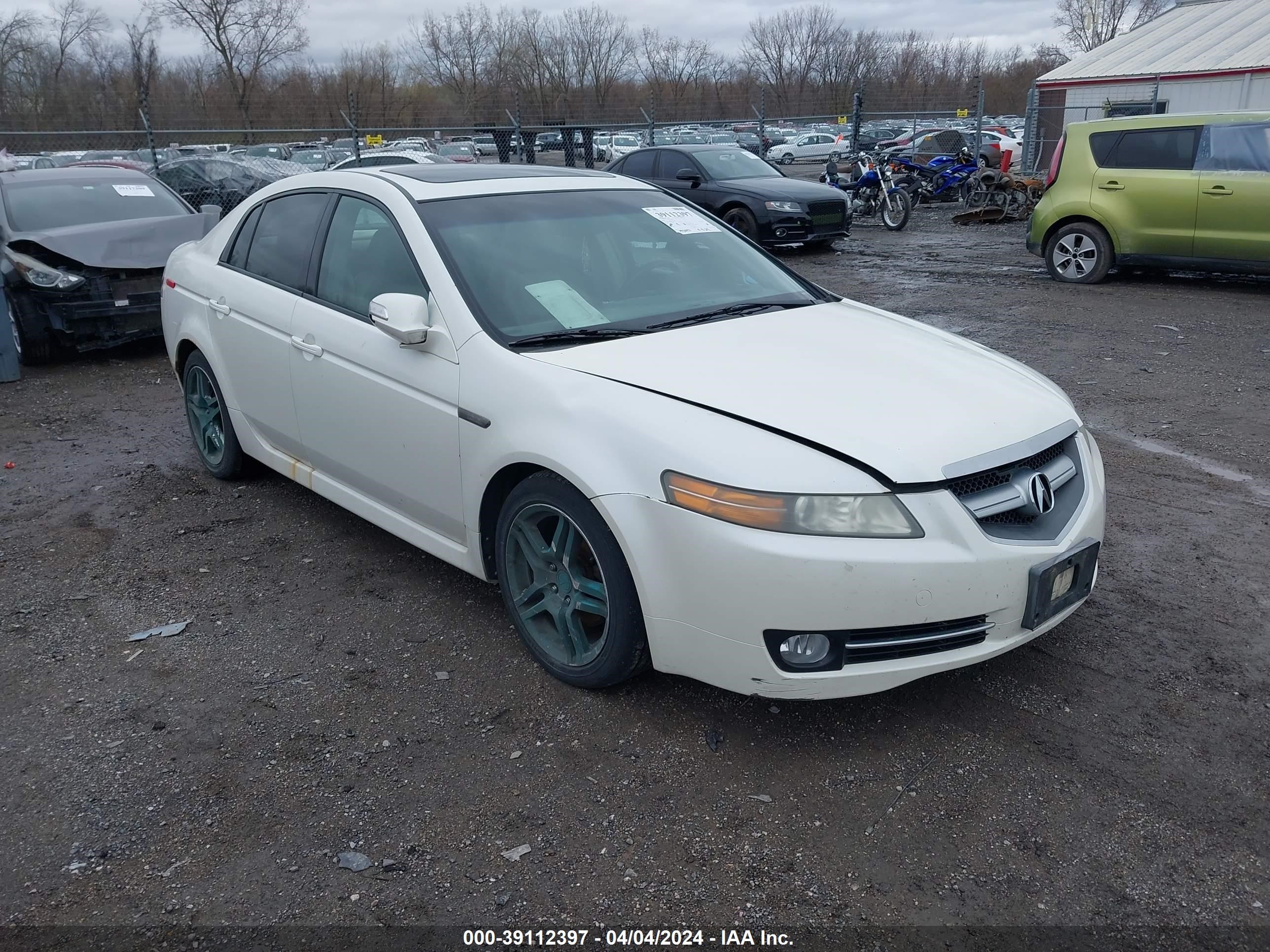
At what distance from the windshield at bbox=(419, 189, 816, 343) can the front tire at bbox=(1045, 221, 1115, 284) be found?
780 centimetres

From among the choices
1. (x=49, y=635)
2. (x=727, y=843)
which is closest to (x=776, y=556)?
(x=727, y=843)

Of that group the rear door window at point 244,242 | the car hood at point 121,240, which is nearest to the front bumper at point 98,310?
the car hood at point 121,240

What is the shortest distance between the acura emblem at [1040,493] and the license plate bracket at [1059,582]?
0.48 ft

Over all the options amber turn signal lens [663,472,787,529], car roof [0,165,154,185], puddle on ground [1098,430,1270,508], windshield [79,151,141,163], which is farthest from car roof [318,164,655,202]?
windshield [79,151,141,163]

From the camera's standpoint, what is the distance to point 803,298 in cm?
415

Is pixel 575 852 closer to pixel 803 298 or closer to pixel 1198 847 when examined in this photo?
pixel 1198 847

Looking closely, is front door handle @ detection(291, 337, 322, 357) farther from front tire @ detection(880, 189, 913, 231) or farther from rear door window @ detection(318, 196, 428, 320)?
front tire @ detection(880, 189, 913, 231)

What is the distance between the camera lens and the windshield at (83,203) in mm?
8828

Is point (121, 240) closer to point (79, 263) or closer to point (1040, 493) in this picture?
point (79, 263)

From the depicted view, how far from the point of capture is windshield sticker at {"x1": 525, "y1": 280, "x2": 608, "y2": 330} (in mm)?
3537

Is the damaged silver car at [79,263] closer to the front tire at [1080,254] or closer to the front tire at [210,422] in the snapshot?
the front tire at [210,422]

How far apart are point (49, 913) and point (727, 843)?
1.69 meters

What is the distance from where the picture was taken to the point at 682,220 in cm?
435

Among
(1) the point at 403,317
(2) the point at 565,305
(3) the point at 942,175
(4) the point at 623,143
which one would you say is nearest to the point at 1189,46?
(3) the point at 942,175
